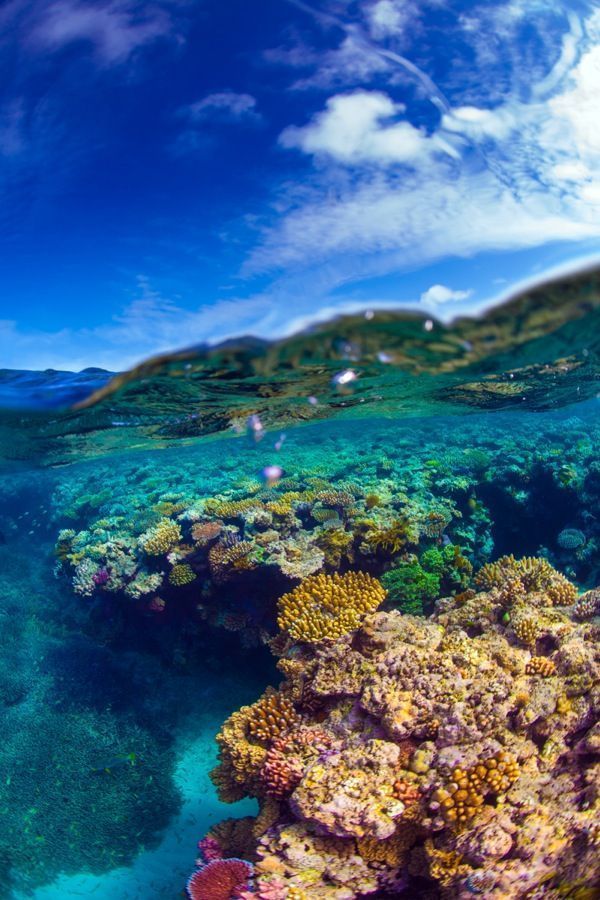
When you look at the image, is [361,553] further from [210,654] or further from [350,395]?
[350,395]

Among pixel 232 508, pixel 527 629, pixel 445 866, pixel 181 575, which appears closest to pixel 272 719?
pixel 445 866

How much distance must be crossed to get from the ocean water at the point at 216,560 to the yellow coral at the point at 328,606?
4.58 feet

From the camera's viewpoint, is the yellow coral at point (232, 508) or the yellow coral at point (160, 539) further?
the yellow coral at point (232, 508)

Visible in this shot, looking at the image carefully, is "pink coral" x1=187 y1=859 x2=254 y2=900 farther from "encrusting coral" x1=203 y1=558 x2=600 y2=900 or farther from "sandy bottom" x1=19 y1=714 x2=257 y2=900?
"sandy bottom" x1=19 y1=714 x2=257 y2=900

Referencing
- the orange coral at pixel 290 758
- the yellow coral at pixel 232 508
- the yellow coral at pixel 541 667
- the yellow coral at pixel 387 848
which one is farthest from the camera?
the yellow coral at pixel 232 508

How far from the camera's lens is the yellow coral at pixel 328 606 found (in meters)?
7.07

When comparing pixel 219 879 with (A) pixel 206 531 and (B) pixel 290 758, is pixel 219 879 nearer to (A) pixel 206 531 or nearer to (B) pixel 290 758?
(B) pixel 290 758

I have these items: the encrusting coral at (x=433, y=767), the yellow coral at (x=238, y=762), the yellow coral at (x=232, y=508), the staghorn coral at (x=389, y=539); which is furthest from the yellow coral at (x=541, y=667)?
the yellow coral at (x=232, y=508)

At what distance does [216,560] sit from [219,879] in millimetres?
6040

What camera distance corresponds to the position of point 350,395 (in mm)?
18359

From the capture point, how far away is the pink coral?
17.2 ft

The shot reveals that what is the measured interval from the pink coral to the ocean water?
0.33 ft

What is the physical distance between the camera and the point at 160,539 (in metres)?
12.2

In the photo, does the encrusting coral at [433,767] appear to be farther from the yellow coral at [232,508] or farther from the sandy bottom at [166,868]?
the yellow coral at [232,508]
